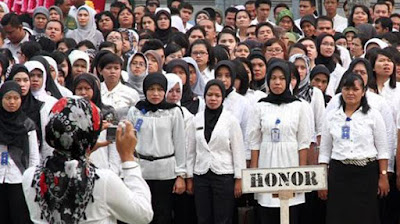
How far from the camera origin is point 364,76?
1087 cm

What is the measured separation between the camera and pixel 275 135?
1038 centimetres

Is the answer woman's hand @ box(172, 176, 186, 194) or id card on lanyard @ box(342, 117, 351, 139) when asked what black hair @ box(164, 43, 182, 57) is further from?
id card on lanyard @ box(342, 117, 351, 139)

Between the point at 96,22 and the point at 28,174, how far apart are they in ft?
32.9

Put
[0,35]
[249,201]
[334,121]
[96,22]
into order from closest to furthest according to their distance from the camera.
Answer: [334,121] → [249,201] → [0,35] → [96,22]

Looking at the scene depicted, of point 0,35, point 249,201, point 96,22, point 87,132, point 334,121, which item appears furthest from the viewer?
point 96,22

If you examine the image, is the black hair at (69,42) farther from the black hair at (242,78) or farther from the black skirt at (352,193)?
the black skirt at (352,193)

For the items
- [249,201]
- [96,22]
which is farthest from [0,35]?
[249,201]

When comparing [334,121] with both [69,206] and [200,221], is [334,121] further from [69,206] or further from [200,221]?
[69,206]

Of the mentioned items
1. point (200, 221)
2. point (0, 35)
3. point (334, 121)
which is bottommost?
point (200, 221)

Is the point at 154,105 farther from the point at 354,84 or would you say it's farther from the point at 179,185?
the point at 354,84

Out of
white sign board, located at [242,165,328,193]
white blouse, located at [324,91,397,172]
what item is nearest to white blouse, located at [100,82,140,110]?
white blouse, located at [324,91,397,172]

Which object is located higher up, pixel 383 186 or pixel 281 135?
pixel 281 135

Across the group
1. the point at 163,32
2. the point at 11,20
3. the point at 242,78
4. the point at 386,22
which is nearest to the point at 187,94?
the point at 242,78

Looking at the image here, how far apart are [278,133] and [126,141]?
5250mm
